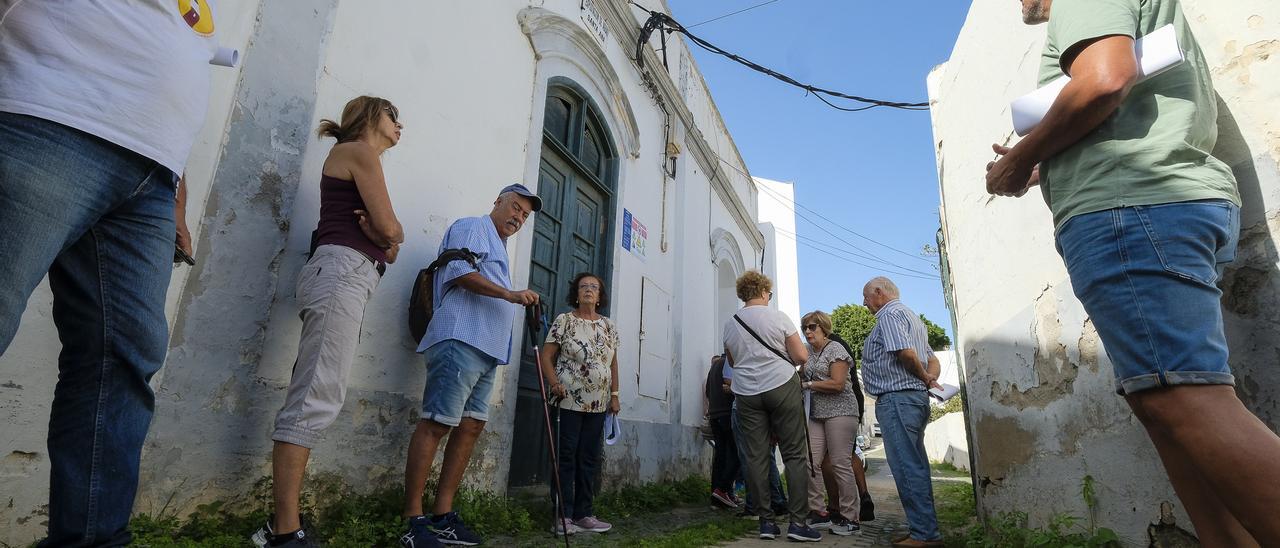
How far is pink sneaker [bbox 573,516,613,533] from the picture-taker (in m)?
3.91

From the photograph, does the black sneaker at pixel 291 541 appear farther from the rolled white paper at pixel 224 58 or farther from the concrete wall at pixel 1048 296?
the concrete wall at pixel 1048 296

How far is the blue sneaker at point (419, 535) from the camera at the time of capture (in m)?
2.81

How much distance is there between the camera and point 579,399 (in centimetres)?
404

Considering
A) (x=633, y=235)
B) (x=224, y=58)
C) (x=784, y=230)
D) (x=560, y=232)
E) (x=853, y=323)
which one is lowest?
(x=224, y=58)

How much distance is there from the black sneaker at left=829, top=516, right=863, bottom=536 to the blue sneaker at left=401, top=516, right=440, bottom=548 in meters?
2.67

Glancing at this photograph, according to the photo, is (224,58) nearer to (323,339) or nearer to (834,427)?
(323,339)

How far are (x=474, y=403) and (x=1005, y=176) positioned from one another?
8.33ft

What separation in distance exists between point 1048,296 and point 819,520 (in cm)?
237

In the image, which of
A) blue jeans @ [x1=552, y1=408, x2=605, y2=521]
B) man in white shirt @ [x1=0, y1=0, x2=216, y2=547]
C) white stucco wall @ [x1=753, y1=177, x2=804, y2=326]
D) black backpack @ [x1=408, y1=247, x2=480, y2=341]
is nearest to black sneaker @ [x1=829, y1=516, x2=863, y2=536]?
blue jeans @ [x1=552, y1=408, x2=605, y2=521]

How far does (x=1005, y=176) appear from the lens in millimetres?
1803

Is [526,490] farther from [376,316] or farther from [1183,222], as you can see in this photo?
[1183,222]

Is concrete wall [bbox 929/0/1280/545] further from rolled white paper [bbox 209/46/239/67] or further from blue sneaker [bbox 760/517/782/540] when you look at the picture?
rolled white paper [bbox 209/46/239/67]

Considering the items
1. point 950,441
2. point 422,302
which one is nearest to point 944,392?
point 422,302

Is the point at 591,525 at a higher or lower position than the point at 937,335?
lower
